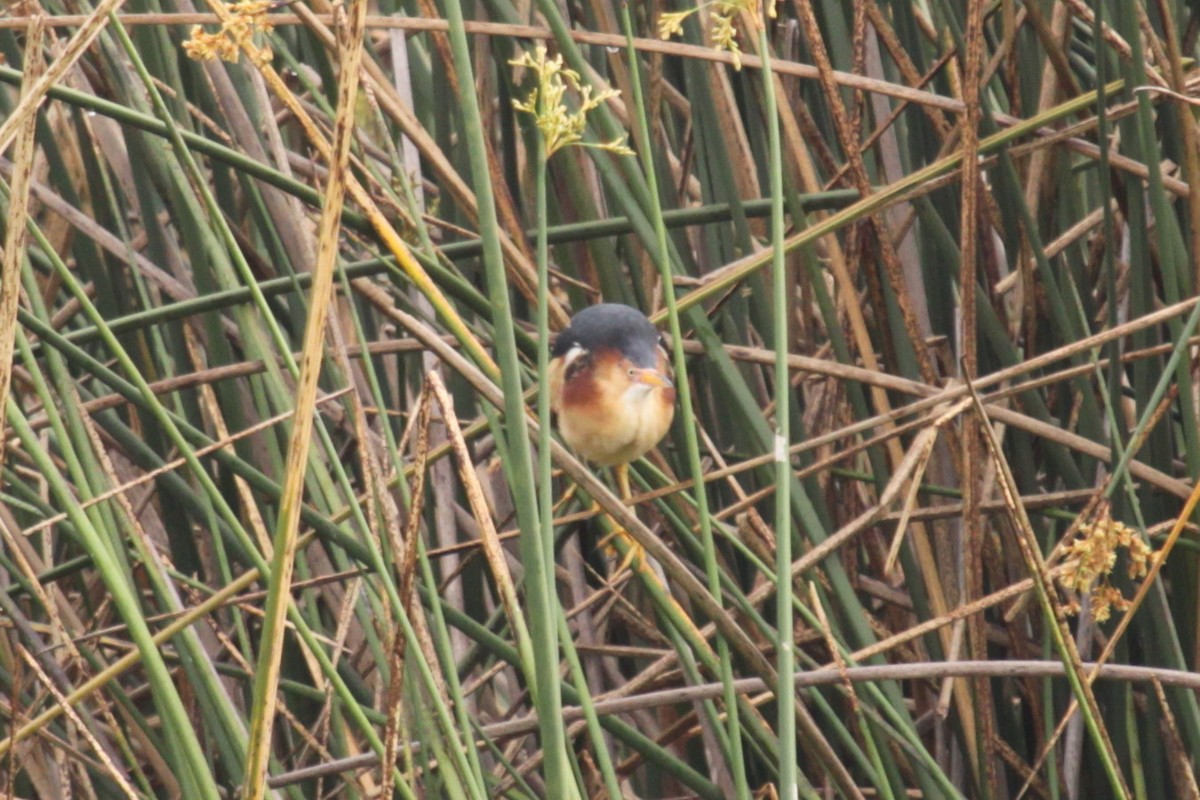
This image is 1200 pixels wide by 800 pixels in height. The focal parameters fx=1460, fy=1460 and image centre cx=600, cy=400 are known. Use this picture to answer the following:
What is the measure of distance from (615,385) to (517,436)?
1.00m

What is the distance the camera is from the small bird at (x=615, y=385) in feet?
5.80

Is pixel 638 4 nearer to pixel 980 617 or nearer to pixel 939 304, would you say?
pixel 939 304

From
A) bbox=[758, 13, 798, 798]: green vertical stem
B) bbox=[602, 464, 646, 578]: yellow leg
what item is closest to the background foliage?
bbox=[602, 464, 646, 578]: yellow leg

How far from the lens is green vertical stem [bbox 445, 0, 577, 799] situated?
805 millimetres

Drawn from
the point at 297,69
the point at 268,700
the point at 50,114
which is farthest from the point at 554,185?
the point at 268,700

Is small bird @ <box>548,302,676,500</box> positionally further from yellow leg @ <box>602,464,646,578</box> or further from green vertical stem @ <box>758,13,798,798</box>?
green vertical stem @ <box>758,13,798,798</box>

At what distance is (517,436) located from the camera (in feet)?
2.66

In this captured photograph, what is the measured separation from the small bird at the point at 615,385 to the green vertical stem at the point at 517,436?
0.92 meters

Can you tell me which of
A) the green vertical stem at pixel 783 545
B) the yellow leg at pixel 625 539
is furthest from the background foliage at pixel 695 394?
the green vertical stem at pixel 783 545

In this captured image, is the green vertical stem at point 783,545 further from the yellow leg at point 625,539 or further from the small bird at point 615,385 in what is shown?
the small bird at point 615,385

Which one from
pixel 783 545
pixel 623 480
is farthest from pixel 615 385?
pixel 783 545

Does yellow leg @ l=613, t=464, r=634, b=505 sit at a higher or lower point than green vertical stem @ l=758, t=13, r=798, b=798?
lower

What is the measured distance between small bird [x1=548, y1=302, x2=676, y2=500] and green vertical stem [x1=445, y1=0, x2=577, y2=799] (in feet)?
3.03

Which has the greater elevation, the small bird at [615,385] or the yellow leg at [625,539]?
the small bird at [615,385]
